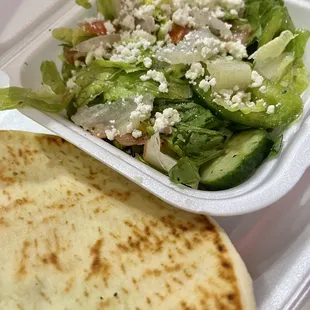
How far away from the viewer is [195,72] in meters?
2.22

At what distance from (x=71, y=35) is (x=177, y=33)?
0.56 m

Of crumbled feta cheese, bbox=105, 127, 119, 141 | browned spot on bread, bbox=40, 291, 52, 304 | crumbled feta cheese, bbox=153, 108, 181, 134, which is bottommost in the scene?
browned spot on bread, bbox=40, 291, 52, 304

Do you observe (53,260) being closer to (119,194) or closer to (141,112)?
(119,194)

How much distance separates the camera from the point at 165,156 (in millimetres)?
2115

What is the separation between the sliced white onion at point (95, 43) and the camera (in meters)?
2.45

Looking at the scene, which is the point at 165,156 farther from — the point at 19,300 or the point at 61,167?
the point at 19,300

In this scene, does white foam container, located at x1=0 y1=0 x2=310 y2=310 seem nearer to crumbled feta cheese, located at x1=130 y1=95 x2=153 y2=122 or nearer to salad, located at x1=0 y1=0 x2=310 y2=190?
salad, located at x1=0 y1=0 x2=310 y2=190

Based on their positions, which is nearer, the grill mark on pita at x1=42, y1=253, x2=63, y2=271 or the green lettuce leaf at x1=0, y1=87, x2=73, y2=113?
the grill mark on pita at x1=42, y1=253, x2=63, y2=271

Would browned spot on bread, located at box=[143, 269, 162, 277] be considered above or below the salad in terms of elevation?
below

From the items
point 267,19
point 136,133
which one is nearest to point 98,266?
point 136,133

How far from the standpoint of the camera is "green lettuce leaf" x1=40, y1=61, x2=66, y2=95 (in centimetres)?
238

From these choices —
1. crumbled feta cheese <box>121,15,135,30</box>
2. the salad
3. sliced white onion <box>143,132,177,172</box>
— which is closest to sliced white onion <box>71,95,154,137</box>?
the salad

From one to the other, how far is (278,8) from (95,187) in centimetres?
132

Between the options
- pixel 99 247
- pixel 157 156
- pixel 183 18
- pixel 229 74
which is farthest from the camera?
pixel 183 18
